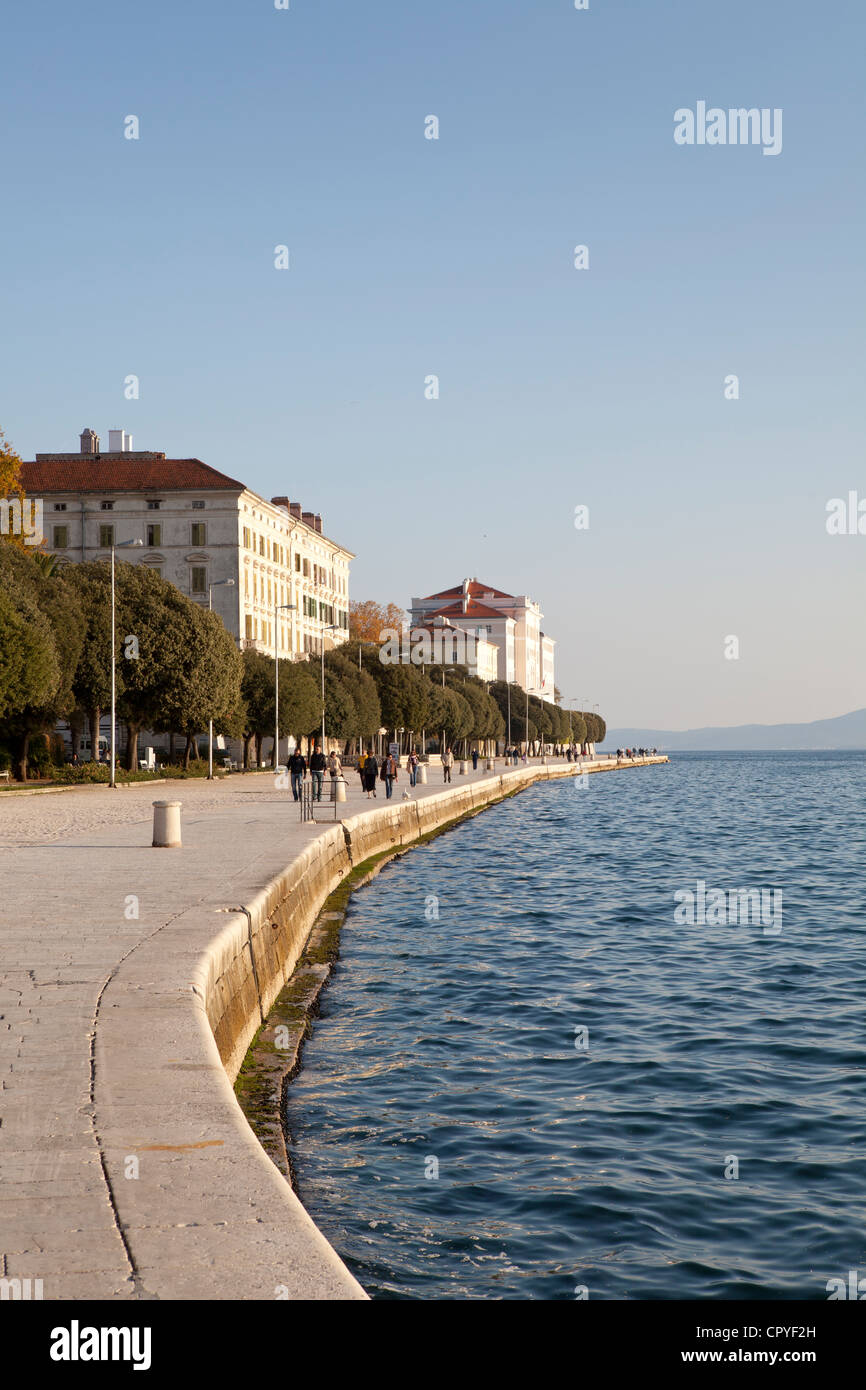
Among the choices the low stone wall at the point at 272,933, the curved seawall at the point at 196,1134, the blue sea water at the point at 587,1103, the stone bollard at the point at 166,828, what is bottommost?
the blue sea water at the point at 587,1103

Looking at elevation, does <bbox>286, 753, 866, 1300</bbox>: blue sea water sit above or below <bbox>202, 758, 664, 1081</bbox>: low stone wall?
below

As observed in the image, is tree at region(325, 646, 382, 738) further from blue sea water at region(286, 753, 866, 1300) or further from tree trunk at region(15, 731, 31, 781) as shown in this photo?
blue sea water at region(286, 753, 866, 1300)

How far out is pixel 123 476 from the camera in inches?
3573

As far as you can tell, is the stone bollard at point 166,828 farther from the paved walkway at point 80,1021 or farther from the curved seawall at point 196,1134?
the curved seawall at point 196,1134

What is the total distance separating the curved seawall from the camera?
5102 mm

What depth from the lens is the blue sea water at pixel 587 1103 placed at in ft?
26.8

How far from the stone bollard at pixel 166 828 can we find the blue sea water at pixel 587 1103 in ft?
11.2

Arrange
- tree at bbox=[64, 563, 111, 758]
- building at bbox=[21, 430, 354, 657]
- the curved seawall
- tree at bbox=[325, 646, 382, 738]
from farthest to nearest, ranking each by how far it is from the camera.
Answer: building at bbox=[21, 430, 354, 657] → tree at bbox=[325, 646, 382, 738] → tree at bbox=[64, 563, 111, 758] → the curved seawall

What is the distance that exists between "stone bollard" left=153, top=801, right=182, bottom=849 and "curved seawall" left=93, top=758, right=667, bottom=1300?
8887 millimetres

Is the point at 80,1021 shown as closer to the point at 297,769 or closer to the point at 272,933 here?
the point at 272,933

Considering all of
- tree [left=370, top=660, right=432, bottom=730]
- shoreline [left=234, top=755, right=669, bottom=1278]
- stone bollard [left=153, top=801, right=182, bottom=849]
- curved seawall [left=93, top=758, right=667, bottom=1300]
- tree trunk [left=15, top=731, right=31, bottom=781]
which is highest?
tree [left=370, top=660, right=432, bottom=730]

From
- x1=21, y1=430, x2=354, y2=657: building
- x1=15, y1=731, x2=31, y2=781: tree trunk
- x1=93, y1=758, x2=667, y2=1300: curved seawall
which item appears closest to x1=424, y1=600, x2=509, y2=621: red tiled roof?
x1=21, y1=430, x2=354, y2=657: building

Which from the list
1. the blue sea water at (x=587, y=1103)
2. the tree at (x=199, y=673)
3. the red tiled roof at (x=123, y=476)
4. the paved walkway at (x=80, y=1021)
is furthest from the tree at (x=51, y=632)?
the red tiled roof at (x=123, y=476)
